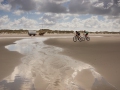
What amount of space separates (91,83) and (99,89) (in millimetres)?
717

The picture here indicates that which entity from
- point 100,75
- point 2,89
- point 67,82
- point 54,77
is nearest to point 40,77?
point 54,77

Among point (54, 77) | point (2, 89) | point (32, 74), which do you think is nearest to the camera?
point (2, 89)

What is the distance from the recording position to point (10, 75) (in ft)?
27.0

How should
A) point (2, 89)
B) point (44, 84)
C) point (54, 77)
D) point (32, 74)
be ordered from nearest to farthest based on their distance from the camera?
point (2, 89) → point (44, 84) → point (54, 77) → point (32, 74)

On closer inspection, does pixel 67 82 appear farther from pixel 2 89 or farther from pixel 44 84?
pixel 2 89

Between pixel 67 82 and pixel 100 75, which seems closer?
pixel 67 82

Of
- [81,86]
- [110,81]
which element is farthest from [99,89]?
[110,81]

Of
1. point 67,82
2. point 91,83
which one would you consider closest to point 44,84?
point 67,82

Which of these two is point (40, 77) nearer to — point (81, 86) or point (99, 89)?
point (81, 86)

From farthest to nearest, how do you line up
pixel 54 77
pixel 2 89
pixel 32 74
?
pixel 32 74 < pixel 54 77 < pixel 2 89

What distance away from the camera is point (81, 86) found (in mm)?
6500

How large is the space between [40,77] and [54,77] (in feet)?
2.12

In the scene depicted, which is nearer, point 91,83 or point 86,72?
point 91,83

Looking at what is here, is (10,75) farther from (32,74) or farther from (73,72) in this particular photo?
(73,72)
